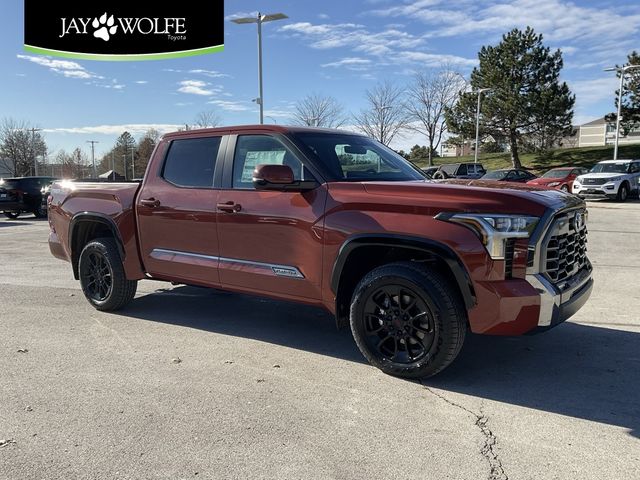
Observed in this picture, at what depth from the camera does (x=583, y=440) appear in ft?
9.81

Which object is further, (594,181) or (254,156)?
(594,181)

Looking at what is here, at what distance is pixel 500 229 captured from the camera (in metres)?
3.39

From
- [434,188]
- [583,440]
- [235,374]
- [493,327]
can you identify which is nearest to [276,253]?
[235,374]

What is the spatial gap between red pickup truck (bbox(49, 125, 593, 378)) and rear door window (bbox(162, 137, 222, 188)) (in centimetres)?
1

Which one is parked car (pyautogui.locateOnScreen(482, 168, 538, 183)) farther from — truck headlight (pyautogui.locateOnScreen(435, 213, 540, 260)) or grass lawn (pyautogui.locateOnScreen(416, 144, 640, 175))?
truck headlight (pyautogui.locateOnScreen(435, 213, 540, 260))

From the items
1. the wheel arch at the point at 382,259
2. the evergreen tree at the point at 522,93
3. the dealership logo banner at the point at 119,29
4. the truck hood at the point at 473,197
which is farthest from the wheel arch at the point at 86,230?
the evergreen tree at the point at 522,93

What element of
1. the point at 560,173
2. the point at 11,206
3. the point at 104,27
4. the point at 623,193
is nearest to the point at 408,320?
the point at 104,27

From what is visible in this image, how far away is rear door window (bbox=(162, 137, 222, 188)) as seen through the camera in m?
4.91

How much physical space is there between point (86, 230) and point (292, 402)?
12.2 ft

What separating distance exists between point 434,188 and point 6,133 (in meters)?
68.3

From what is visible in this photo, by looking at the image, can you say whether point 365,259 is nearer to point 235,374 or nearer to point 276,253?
point 276,253

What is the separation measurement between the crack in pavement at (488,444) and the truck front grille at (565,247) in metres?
1.03

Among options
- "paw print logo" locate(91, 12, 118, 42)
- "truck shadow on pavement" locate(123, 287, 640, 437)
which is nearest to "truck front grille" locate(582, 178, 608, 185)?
"paw print logo" locate(91, 12, 118, 42)

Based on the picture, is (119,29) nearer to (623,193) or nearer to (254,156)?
(254,156)
